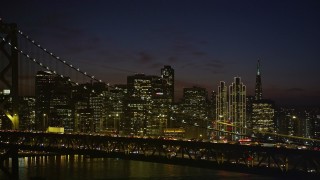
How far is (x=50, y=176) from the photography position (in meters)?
57.6

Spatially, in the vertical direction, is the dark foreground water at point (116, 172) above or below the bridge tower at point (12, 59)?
below

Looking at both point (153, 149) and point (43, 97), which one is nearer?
point (153, 149)

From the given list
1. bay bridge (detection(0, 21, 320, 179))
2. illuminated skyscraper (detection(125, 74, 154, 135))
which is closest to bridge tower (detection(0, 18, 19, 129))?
bay bridge (detection(0, 21, 320, 179))

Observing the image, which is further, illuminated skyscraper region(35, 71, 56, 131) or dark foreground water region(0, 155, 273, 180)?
illuminated skyscraper region(35, 71, 56, 131)

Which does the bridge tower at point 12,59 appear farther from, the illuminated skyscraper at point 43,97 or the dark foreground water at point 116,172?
the illuminated skyscraper at point 43,97

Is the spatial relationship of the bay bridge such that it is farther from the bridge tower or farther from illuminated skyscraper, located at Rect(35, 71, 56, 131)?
illuminated skyscraper, located at Rect(35, 71, 56, 131)

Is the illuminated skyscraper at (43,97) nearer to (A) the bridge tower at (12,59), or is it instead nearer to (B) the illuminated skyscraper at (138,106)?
(B) the illuminated skyscraper at (138,106)

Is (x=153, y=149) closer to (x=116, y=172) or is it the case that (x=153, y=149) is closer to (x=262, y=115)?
(x=116, y=172)

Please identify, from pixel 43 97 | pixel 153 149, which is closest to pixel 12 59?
pixel 153 149

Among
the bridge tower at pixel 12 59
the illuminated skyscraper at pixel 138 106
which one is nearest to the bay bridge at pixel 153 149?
the bridge tower at pixel 12 59

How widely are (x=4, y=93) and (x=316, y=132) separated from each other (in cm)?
7231

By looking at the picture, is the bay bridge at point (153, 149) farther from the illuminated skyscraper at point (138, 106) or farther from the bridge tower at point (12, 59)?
the illuminated skyscraper at point (138, 106)

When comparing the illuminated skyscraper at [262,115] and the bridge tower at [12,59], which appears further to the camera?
the illuminated skyscraper at [262,115]

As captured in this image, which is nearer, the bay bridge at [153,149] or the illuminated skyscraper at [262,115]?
the bay bridge at [153,149]
